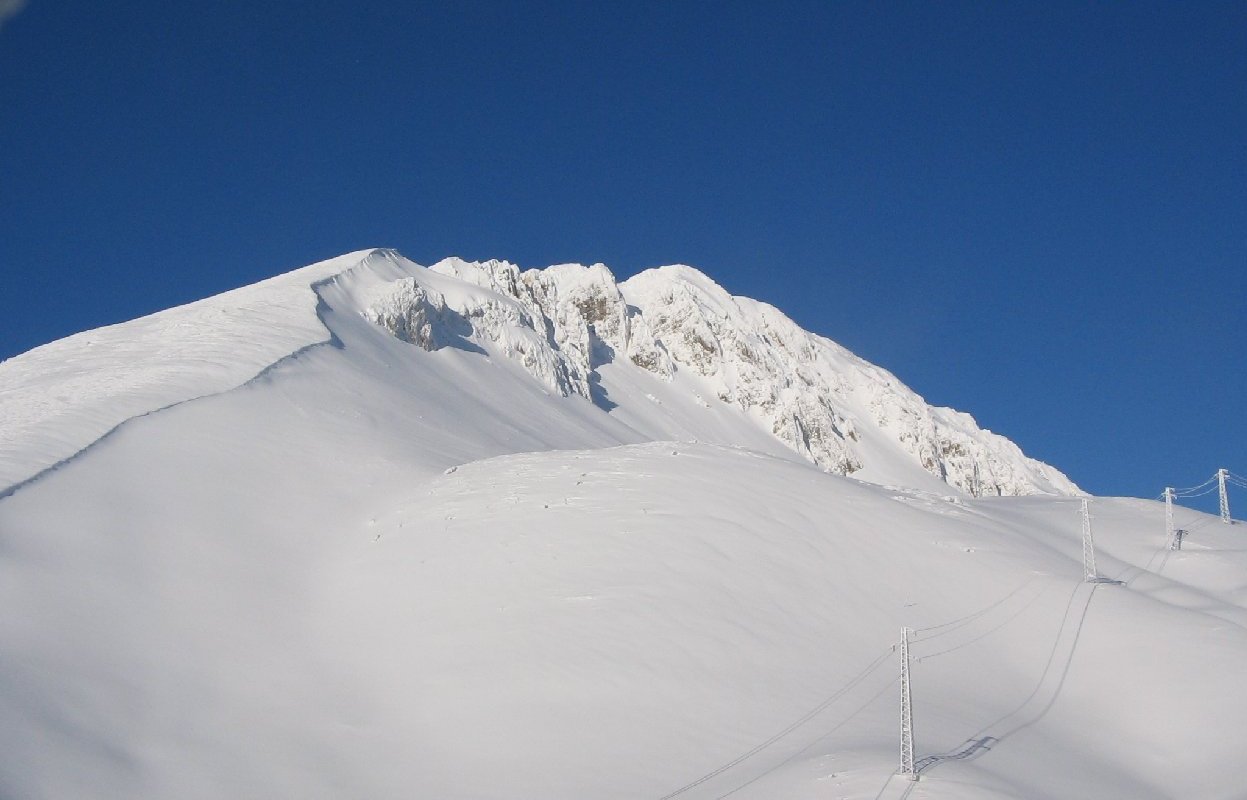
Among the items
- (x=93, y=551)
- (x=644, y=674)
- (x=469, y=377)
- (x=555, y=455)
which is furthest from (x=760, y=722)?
(x=469, y=377)

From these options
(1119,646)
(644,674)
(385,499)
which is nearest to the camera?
(644,674)

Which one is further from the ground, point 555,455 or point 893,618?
point 555,455

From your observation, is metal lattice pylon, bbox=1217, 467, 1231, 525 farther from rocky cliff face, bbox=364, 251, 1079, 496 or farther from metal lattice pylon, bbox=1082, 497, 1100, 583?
rocky cliff face, bbox=364, 251, 1079, 496

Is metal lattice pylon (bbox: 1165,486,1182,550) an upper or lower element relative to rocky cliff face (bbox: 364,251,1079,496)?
lower

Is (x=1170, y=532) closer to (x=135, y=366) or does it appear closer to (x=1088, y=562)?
(x=1088, y=562)

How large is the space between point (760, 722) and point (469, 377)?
3925 cm

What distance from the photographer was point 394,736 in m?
16.2

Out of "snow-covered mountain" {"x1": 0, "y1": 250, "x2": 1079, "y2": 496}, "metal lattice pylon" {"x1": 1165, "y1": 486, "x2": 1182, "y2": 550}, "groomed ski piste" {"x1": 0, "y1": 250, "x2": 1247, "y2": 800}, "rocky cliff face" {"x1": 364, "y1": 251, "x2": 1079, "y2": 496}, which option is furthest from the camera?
"rocky cliff face" {"x1": 364, "y1": 251, "x2": 1079, "y2": 496}

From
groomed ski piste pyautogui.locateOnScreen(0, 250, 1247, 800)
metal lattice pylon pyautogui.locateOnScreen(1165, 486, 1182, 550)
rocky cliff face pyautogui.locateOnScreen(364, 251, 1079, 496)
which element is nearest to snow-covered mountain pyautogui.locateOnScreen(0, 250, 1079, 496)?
rocky cliff face pyautogui.locateOnScreen(364, 251, 1079, 496)

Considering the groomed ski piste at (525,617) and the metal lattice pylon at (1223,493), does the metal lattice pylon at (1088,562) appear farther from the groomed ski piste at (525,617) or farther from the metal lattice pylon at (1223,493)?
the metal lattice pylon at (1223,493)

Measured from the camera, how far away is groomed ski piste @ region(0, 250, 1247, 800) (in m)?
14.9

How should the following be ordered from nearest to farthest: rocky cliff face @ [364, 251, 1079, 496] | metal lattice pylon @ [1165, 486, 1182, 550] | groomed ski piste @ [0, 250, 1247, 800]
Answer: groomed ski piste @ [0, 250, 1247, 800]
metal lattice pylon @ [1165, 486, 1182, 550]
rocky cliff face @ [364, 251, 1079, 496]

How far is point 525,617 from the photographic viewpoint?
1956 centimetres

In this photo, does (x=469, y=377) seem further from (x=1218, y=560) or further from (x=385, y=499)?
(x=1218, y=560)
